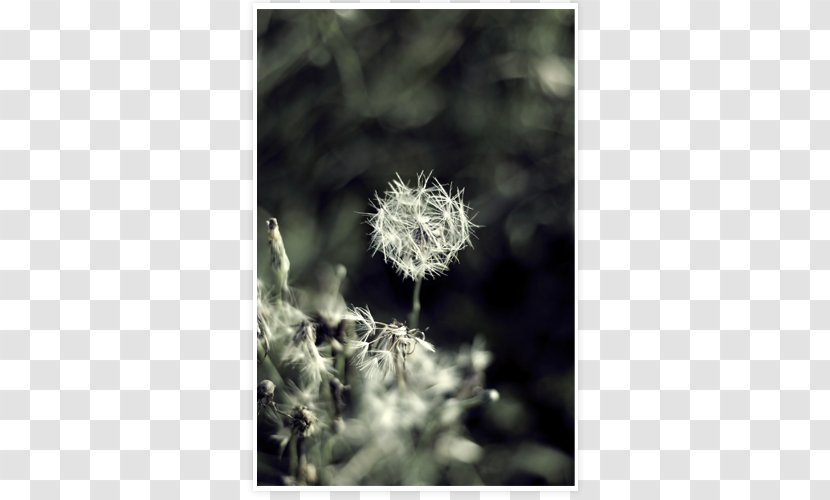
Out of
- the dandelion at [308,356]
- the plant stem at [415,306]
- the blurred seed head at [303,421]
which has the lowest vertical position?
the blurred seed head at [303,421]

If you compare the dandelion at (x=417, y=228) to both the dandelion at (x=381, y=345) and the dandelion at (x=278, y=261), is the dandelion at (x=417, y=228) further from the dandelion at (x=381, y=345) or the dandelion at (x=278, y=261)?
the dandelion at (x=278, y=261)

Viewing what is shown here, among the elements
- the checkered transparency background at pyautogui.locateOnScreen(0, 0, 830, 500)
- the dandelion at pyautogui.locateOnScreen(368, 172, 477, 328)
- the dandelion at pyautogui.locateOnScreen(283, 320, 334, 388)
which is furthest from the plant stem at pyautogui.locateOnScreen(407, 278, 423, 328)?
the checkered transparency background at pyautogui.locateOnScreen(0, 0, 830, 500)

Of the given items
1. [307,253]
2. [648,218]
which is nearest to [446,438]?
[307,253]

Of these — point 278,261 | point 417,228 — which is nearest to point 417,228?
point 417,228

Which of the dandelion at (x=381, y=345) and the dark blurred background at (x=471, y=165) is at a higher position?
the dark blurred background at (x=471, y=165)

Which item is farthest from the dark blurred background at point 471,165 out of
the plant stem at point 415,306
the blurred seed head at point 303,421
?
the blurred seed head at point 303,421

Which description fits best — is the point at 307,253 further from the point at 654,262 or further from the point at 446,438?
the point at 654,262

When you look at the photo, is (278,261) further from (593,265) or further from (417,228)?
(593,265)
